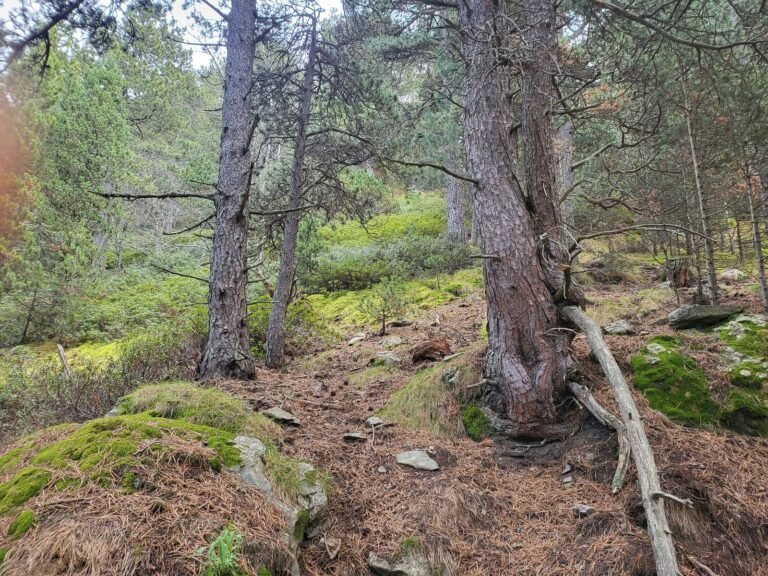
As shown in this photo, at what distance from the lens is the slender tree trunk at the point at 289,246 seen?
677 centimetres

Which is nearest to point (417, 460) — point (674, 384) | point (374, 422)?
point (374, 422)

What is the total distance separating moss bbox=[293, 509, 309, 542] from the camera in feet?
7.82

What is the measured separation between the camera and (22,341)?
941 cm

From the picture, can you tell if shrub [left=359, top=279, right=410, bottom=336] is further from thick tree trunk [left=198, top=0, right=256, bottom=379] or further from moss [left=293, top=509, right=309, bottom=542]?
moss [left=293, top=509, right=309, bottom=542]

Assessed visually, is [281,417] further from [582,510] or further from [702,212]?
[702,212]

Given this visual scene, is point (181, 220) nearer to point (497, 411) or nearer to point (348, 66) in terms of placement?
point (348, 66)

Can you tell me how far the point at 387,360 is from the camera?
5.94 metres

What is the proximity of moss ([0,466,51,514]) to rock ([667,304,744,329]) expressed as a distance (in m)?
5.62

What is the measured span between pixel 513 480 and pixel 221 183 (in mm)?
4386

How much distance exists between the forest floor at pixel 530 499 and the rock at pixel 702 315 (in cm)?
83

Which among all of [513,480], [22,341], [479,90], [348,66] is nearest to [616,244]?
[348,66]

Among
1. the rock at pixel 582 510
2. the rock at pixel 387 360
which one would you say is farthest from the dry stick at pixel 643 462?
the rock at pixel 387 360

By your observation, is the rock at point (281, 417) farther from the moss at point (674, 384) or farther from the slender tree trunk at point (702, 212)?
the slender tree trunk at point (702, 212)

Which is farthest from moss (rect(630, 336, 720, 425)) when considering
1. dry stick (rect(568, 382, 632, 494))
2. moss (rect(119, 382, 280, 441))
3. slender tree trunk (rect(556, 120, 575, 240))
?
slender tree trunk (rect(556, 120, 575, 240))
